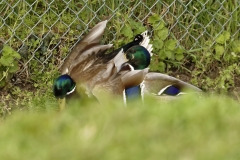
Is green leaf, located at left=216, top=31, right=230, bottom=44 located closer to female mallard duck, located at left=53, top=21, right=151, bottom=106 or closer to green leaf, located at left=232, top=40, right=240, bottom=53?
green leaf, located at left=232, top=40, right=240, bottom=53

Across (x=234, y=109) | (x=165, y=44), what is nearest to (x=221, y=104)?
(x=234, y=109)

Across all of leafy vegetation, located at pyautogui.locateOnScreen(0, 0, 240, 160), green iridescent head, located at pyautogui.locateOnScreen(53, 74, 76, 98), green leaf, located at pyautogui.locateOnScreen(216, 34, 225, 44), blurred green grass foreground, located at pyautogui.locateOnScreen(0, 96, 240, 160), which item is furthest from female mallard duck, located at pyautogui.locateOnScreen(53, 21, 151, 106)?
blurred green grass foreground, located at pyautogui.locateOnScreen(0, 96, 240, 160)

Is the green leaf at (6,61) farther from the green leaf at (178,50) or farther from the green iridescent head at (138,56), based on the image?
the green leaf at (178,50)

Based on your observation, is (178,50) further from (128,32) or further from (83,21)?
(83,21)

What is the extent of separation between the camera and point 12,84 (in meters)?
5.31

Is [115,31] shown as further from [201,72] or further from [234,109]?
[234,109]

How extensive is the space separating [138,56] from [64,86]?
56 cm

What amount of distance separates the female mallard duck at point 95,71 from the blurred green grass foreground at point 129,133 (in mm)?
1771

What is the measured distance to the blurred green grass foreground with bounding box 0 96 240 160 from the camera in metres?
2.33

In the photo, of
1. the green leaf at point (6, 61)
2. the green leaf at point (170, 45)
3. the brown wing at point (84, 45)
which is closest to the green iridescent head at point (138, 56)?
the brown wing at point (84, 45)

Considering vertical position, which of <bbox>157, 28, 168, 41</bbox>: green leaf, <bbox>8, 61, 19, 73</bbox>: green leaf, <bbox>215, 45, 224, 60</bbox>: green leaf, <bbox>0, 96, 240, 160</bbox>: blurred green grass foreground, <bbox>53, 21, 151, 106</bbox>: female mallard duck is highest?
<bbox>0, 96, 240, 160</bbox>: blurred green grass foreground

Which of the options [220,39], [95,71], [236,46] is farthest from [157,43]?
[95,71]

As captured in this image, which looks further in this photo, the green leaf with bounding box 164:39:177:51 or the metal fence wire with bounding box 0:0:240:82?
the green leaf with bounding box 164:39:177:51

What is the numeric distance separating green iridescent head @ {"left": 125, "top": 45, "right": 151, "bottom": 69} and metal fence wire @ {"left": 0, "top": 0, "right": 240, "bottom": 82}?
0.61 metres
